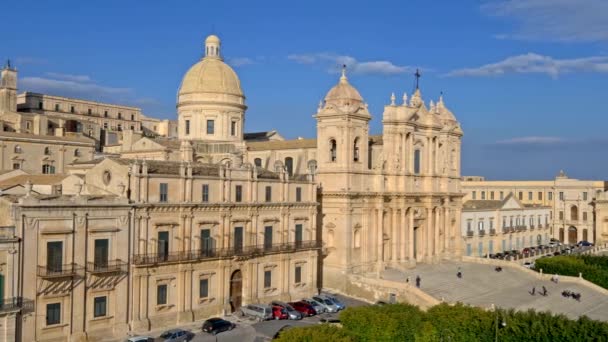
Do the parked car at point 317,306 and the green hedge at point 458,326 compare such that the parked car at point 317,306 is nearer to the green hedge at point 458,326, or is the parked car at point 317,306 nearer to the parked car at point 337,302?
the parked car at point 337,302

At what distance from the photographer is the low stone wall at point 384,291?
4831 cm

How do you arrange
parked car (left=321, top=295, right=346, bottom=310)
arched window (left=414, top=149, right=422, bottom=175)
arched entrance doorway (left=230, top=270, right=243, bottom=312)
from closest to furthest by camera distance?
arched entrance doorway (left=230, top=270, right=243, bottom=312) < parked car (left=321, top=295, right=346, bottom=310) < arched window (left=414, top=149, right=422, bottom=175)

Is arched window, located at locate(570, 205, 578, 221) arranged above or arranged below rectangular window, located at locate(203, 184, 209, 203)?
below

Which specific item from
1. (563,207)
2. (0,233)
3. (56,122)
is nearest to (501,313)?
(0,233)

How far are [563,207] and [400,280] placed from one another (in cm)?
5814

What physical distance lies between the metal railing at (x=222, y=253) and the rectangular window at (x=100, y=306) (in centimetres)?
266

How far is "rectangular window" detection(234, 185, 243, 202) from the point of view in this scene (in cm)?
4469

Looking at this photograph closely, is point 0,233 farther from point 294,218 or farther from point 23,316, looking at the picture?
point 294,218

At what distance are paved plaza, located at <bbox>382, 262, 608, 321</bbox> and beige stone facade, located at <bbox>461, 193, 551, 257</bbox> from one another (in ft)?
51.4

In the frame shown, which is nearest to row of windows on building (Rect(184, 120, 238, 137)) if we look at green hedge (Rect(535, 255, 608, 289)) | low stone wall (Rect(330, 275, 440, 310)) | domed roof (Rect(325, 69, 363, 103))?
domed roof (Rect(325, 69, 363, 103))

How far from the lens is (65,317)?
112 feet

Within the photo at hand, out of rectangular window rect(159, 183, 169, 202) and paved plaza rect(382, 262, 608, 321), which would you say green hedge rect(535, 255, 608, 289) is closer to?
paved plaza rect(382, 262, 608, 321)

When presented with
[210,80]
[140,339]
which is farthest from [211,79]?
[140,339]

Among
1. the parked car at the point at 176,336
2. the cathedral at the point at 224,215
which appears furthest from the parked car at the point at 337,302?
the parked car at the point at 176,336
